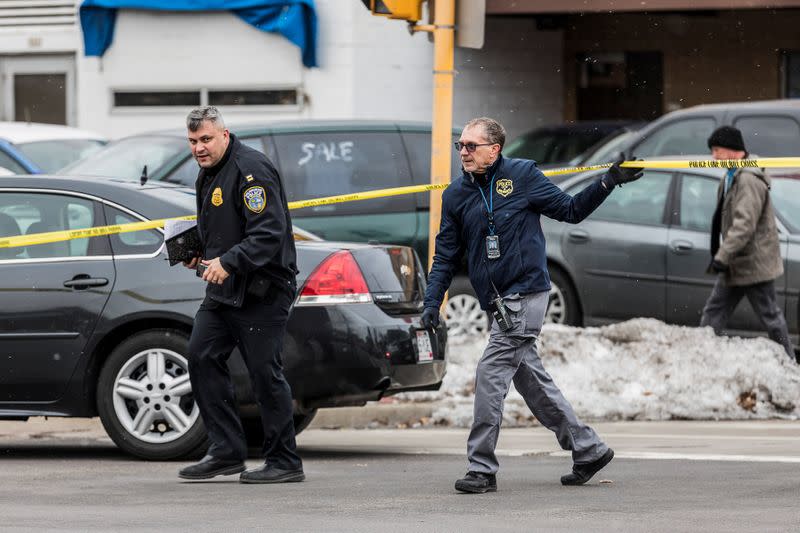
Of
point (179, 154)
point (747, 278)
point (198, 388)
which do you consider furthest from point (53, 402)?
point (747, 278)

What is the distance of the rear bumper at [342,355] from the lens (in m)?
8.55

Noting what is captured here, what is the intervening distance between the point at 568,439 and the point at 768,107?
7.30m

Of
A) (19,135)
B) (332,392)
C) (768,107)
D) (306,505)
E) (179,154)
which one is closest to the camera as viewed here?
(306,505)

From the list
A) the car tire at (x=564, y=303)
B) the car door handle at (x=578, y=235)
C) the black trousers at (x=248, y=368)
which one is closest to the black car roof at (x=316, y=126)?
the car door handle at (x=578, y=235)

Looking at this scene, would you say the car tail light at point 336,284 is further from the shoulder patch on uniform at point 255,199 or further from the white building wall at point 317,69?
the white building wall at point 317,69

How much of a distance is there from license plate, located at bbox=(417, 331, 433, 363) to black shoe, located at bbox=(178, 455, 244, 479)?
1313 millimetres

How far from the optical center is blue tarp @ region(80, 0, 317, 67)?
2045 centimetres

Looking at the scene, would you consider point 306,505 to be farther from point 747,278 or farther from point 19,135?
point 19,135

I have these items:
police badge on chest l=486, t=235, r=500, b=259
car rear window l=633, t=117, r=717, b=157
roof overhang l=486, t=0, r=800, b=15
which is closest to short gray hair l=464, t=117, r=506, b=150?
police badge on chest l=486, t=235, r=500, b=259

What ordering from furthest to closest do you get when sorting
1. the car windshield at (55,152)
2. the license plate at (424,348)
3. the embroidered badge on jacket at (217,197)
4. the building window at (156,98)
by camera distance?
the building window at (156,98) < the car windshield at (55,152) < the license plate at (424,348) < the embroidered badge on jacket at (217,197)

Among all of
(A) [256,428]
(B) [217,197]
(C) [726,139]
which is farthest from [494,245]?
(C) [726,139]

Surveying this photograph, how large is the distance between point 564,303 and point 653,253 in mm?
827

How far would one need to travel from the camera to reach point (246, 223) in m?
7.70

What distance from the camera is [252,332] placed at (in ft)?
25.4
